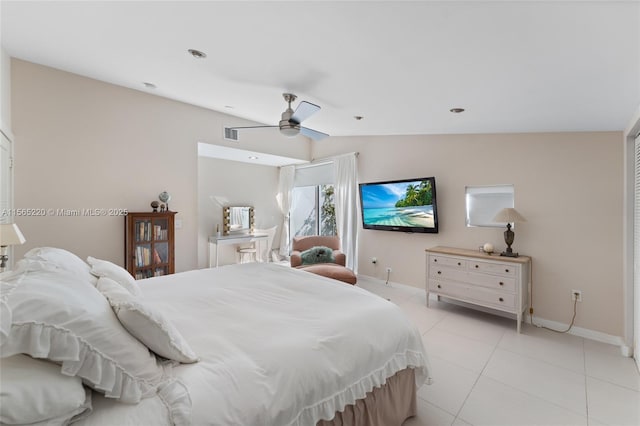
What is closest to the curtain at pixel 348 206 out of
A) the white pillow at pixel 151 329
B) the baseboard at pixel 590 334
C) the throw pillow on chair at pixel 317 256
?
the throw pillow on chair at pixel 317 256

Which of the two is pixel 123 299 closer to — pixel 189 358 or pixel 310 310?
pixel 189 358

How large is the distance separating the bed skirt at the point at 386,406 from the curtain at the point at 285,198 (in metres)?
4.82

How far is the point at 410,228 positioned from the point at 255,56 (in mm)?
3161

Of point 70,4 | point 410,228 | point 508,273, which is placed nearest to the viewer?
point 70,4

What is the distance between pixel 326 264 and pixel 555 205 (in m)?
2.88

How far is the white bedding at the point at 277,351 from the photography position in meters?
1.02

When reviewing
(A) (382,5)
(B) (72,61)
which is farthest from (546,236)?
(B) (72,61)

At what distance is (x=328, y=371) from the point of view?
50.9 inches

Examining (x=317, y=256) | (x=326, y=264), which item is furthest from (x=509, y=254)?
(x=317, y=256)

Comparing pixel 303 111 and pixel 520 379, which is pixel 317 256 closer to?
pixel 303 111

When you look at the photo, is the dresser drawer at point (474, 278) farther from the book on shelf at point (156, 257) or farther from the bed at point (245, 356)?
the book on shelf at point (156, 257)

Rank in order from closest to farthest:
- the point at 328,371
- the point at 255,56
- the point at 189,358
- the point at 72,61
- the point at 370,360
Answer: the point at 189,358
the point at 328,371
the point at 370,360
the point at 255,56
the point at 72,61

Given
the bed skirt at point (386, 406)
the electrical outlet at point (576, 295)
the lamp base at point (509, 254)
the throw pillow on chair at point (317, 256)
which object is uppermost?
the lamp base at point (509, 254)

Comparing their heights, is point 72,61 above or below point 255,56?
above
